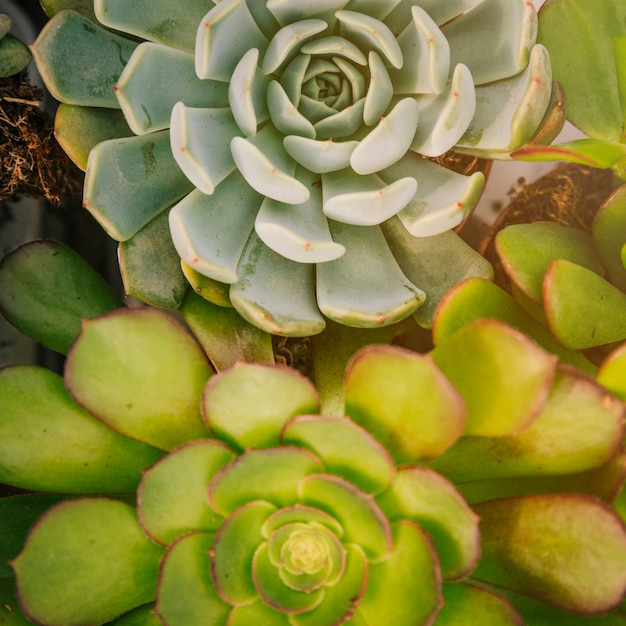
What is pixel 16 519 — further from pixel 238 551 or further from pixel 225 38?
pixel 225 38

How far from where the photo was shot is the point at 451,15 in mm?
709

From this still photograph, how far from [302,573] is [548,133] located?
20.5 inches

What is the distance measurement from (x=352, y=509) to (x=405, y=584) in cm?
8

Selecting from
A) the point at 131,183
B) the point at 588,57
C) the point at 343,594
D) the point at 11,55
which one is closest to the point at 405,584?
the point at 343,594

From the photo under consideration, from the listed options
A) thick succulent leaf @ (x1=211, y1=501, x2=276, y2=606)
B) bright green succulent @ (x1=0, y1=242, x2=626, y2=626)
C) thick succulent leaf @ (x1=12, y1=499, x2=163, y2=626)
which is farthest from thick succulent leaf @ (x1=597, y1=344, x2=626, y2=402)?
thick succulent leaf @ (x1=12, y1=499, x2=163, y2=626)

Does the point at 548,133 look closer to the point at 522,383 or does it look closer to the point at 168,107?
the point at 522,383

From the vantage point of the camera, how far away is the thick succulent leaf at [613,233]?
27.6 inches

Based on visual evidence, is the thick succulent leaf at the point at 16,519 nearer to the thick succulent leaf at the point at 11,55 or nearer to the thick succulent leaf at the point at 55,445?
the thick succulent leaf at the point at 55,445

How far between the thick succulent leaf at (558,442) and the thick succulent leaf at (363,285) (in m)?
0.15

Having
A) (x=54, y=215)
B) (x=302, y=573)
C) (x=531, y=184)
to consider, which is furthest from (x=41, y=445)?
(x=531, y=184)

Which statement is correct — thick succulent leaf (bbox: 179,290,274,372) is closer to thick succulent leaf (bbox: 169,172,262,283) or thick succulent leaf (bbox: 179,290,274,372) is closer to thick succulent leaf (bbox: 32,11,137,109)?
thick succulent leaf (bbox: 169,172,262,283)

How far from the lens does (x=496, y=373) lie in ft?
1.77

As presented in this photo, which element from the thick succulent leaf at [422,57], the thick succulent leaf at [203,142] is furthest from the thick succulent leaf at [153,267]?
the thick succulent leaf at [422,57]

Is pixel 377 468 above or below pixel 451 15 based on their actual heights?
below
